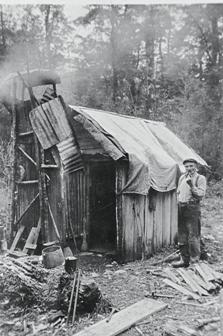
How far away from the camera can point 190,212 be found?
786cm

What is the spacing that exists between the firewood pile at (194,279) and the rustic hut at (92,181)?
1319mm

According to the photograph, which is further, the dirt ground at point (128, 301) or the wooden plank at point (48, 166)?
the wooden plank at point (48, 166)

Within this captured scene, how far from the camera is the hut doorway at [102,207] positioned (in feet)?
31.7

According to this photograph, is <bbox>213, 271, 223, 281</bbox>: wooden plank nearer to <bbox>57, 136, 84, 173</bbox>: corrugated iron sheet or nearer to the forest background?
<bbox>57, 136, 84, 173</bbox>: corrugated iron sheet

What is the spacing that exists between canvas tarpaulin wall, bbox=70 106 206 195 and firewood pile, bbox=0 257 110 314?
3.01 metres

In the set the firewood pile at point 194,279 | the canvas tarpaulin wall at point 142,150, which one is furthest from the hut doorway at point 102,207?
the firewood pile at point 194,279

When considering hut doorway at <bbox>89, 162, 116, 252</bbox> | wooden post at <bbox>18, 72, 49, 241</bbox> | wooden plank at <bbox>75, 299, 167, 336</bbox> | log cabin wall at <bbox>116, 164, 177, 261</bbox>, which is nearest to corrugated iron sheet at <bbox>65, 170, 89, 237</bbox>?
hut doorway at <bbox>89, 162, 116, 252</bbox>

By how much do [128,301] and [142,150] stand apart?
4056 mm

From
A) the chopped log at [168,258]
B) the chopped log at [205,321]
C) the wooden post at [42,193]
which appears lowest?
the chopped log at [168,258]

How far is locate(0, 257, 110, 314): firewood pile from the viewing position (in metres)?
5.45

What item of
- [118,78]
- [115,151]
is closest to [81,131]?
[115,151]

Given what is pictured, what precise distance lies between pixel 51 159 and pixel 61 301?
159 inches

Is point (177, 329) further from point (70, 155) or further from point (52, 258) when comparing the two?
point (70, 155)

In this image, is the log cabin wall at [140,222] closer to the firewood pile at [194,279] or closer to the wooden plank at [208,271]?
the firewood pile at [194,279]
